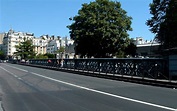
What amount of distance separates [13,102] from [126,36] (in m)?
52.3

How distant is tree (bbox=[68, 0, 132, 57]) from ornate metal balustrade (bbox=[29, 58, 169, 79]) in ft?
72.7

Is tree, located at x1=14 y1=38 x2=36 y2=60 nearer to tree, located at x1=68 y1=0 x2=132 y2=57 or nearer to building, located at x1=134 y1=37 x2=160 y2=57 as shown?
building, located at x1=134 y1=37 x2=160 y2=57

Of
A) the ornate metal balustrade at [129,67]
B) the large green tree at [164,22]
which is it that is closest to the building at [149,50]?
the large green tree at [164,22]

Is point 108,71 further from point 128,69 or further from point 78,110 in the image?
point 78,110

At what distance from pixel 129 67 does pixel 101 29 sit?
33542 millimetres

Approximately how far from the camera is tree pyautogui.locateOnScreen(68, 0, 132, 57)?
5972 cm

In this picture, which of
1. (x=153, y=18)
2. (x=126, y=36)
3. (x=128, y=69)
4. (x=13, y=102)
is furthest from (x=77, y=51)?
(x=13, y=102)

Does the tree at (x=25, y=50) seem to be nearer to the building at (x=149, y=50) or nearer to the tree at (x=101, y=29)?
the building at (x=149, y=50)

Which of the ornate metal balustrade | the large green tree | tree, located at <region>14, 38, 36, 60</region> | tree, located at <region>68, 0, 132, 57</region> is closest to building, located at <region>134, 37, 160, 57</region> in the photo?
the large green tree

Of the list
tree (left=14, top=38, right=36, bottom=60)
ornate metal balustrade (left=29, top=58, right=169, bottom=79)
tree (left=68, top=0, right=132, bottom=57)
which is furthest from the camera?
tree (left=14, top=38, right=36, bottom=60)

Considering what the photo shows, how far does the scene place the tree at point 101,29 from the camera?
196 feet

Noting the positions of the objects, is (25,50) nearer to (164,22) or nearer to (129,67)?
(164,22)

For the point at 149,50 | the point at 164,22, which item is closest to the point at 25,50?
the point at 149,50

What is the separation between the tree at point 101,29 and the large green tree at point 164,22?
9414 mm
